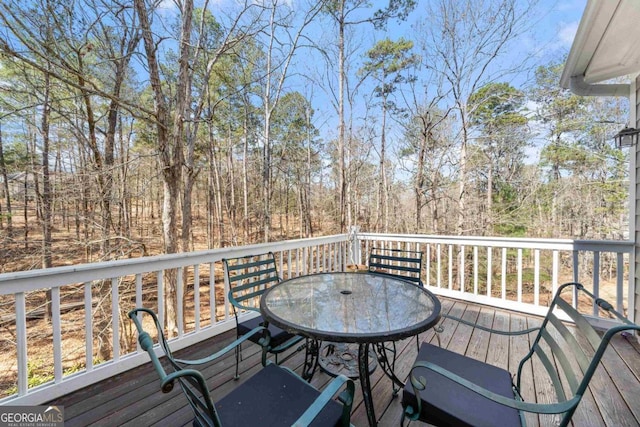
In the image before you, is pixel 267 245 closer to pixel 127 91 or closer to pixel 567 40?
pixel 127 91

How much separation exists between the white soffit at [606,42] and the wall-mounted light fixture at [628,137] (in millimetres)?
569

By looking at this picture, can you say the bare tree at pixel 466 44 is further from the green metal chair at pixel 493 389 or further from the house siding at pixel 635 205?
the green metal chair at pixel 493 389

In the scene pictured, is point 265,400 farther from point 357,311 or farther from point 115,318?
point 115,318

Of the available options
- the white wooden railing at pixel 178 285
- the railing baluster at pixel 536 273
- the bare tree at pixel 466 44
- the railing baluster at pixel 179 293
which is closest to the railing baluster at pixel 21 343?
the white wooden railing at pixel 178 285

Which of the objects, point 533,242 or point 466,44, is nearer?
point 533,242

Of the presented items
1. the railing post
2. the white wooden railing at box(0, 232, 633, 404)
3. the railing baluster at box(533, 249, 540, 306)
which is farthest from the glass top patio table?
the railing post

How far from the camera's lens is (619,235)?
8430mm

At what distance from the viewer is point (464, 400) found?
1.14 meters

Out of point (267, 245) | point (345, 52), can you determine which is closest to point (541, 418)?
point (267, 245)

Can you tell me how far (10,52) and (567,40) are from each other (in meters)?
9.89

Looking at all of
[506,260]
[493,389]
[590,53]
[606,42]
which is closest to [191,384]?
[493,389]

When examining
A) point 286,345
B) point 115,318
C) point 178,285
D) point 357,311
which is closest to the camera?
point 357,311

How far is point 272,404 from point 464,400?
850 mm

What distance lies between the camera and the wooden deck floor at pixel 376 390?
1.58 m
